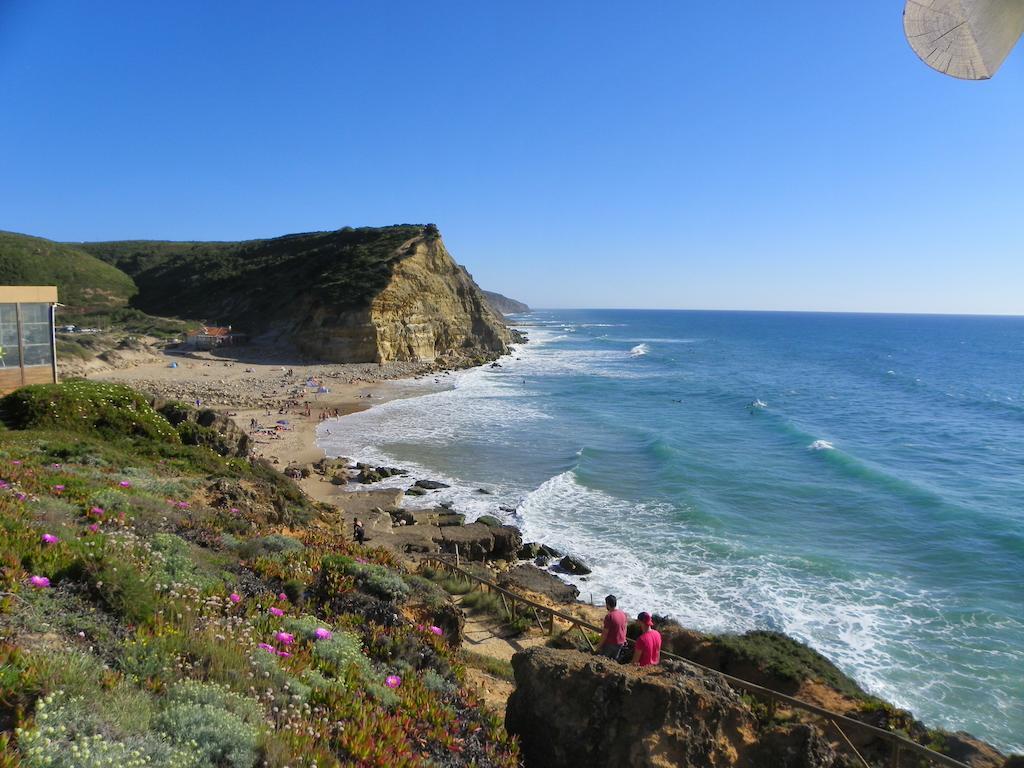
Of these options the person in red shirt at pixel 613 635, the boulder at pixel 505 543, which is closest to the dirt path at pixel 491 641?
the person in red shirt at pixel 613 635

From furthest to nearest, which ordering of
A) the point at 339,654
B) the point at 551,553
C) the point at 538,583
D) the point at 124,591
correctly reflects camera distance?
the point at 551,553
the point at 538,583
the point at 339,654
the point at 124,591

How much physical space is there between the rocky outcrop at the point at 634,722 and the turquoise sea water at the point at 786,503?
24.4 ft

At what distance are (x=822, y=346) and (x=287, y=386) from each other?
3643 inches

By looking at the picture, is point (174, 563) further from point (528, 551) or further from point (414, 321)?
point (414, 321)

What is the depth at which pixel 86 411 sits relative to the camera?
49.2 ft

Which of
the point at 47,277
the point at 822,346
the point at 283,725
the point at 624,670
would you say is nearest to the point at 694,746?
the point at 624,670

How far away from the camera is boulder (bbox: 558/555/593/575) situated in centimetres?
1568

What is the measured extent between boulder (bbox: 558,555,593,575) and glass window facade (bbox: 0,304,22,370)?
1468 centimetres

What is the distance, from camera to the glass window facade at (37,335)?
15945 millimetres

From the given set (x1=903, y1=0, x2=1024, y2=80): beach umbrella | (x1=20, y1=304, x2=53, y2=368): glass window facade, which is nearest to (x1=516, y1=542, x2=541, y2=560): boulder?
(x1=20, y1=304, x2=53, y2=368): glass window facade

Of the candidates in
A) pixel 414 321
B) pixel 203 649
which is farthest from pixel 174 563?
pixel 414 321

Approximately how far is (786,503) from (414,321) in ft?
130

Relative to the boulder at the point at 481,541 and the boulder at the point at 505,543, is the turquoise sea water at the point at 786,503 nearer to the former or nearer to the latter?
the boulder at the point at 505,543

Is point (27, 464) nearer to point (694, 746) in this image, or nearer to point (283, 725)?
point (283, 725)
